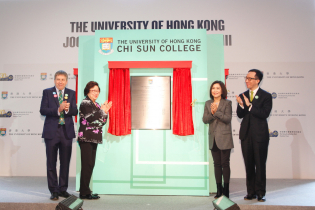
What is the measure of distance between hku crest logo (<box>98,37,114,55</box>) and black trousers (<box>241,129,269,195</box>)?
7.84ft

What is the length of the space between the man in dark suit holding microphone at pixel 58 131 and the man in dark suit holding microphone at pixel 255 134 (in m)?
2.37

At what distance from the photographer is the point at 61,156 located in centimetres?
332

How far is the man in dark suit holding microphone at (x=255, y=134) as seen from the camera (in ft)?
10.6

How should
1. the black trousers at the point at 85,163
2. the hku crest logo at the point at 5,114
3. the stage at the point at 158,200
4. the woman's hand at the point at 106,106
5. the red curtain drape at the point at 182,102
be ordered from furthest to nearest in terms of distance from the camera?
1. the hku crest logo at the point at 5,114
2. the red curtain drape at the point at 182,102
3. the woman's hand at the point at 106,106
4. the black trousers at the point at 85,163
5. the stage at the point at 158,200

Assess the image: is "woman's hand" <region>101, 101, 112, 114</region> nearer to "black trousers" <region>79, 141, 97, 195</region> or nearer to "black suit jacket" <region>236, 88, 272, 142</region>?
"black trousers" <region>79, 141, 97, 195</region>

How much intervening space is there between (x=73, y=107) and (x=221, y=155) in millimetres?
2191

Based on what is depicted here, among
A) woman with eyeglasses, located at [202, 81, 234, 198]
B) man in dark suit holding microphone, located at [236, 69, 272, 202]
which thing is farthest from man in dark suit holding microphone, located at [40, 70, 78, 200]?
man in dark suit holding microphone, located at [236, 69, 272, 202]

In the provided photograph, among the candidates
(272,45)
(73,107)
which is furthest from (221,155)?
(272,45)

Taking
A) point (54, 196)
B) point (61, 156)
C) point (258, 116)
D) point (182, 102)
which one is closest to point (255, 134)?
point (258, 116)

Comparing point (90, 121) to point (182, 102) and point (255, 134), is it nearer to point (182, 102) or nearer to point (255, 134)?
point (182, 102)

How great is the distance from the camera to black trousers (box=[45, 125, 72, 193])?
10.6 ft

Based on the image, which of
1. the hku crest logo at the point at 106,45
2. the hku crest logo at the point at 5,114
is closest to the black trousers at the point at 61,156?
the hku crest logo at the point at 106,45

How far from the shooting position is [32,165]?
17.2 feet

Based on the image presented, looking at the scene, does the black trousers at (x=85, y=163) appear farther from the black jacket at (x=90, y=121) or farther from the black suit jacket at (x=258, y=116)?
the black suit jacket at (x=258, y=116)
